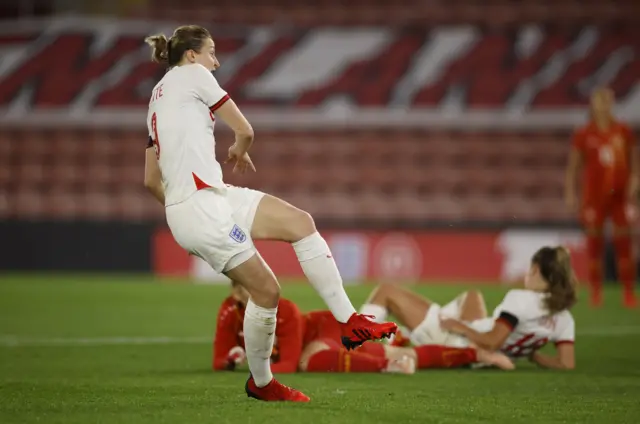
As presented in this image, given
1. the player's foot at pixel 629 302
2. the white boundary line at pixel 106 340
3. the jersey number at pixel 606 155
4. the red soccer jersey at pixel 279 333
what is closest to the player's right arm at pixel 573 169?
the jersey number at pixel 606 155

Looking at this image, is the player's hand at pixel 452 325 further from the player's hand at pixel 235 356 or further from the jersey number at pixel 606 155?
the jersey number at pixel 606 155

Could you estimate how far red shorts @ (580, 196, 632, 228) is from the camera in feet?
41.1

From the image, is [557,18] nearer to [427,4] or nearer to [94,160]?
[427,4]

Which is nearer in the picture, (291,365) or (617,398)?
(617,398)

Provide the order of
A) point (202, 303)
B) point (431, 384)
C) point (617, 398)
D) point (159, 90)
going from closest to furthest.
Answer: point (159, 90)
point (617, 398)
point (431, 384)
point (202, 303)

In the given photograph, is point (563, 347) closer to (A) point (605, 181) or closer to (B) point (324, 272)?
(B) point (324, 272)

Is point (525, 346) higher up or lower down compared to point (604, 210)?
lower down

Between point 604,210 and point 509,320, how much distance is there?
6.16 m

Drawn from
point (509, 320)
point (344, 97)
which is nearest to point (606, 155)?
point (509, 320)

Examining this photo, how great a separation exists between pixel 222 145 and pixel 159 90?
14957mm

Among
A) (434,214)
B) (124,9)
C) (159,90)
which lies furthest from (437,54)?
(159,90)

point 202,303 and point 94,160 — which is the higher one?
point 94,160

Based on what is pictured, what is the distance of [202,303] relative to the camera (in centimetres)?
1266

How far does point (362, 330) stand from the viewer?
5059mm
